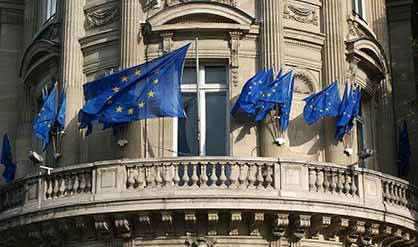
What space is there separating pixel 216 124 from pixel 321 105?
3.04 m

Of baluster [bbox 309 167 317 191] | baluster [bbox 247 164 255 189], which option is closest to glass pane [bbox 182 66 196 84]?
baluster [bbox 247 164 255 189]

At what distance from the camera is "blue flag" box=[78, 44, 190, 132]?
30.1 m

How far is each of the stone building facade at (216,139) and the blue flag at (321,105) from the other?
584mm

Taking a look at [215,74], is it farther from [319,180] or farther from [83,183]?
[83,183]

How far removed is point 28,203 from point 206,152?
5.15 meters

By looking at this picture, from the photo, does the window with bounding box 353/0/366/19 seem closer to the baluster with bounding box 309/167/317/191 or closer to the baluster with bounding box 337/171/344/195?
the baluster with bounding box 337/171/344/195

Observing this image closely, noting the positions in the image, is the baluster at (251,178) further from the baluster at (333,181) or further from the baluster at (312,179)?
the baluster at (333,181)

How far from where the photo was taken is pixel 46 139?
105 ft

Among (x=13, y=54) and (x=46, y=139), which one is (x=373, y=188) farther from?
(x=13, y=54)

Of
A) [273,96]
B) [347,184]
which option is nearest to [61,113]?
[273,96]

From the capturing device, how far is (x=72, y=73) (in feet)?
106

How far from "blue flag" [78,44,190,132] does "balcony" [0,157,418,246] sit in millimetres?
1930

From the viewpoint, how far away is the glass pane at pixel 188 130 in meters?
30.9

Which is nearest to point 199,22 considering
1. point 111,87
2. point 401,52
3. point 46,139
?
point 111,87
